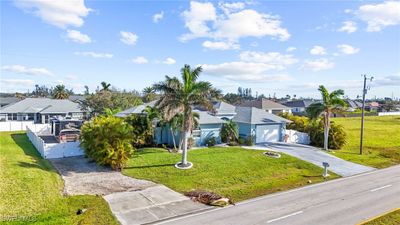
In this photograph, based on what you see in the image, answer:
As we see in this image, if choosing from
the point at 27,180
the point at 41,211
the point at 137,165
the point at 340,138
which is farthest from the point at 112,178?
the point at 340,138

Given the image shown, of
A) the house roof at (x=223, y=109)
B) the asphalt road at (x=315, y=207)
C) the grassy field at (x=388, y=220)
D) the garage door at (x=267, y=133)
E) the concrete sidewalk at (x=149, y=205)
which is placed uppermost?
the house roof at (x=223, y=109)

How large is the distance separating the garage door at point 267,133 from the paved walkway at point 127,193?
17509 millimetres

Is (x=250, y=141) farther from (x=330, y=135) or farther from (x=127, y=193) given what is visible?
(x=127, y=193)

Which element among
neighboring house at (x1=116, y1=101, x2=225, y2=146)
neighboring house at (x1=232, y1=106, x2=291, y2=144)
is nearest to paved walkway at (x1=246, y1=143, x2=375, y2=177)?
neighboring house at (x1=232, y1=106, x2=291, y2=144)

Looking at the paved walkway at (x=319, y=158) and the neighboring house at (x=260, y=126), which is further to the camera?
the neighboring house at (x=260, y=126)

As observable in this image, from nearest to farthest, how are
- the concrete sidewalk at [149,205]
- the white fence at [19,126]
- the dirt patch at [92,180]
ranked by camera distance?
the concrete sidewalk at [149,205] → the dirt patch at [92,180] → the white fence at [19,126]

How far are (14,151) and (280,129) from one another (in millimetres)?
27383

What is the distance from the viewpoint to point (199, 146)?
30016mm

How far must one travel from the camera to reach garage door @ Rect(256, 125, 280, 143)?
32.9 meters

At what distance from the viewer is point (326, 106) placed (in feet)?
101

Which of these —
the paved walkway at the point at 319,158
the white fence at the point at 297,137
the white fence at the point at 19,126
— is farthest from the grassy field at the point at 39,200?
the white fence at the point at 297,137

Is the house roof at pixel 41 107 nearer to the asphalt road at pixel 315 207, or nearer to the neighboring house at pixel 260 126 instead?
the neighboring house at pixel 260 126

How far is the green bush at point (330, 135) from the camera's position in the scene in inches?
1292

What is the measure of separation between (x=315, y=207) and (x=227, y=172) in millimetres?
7315
